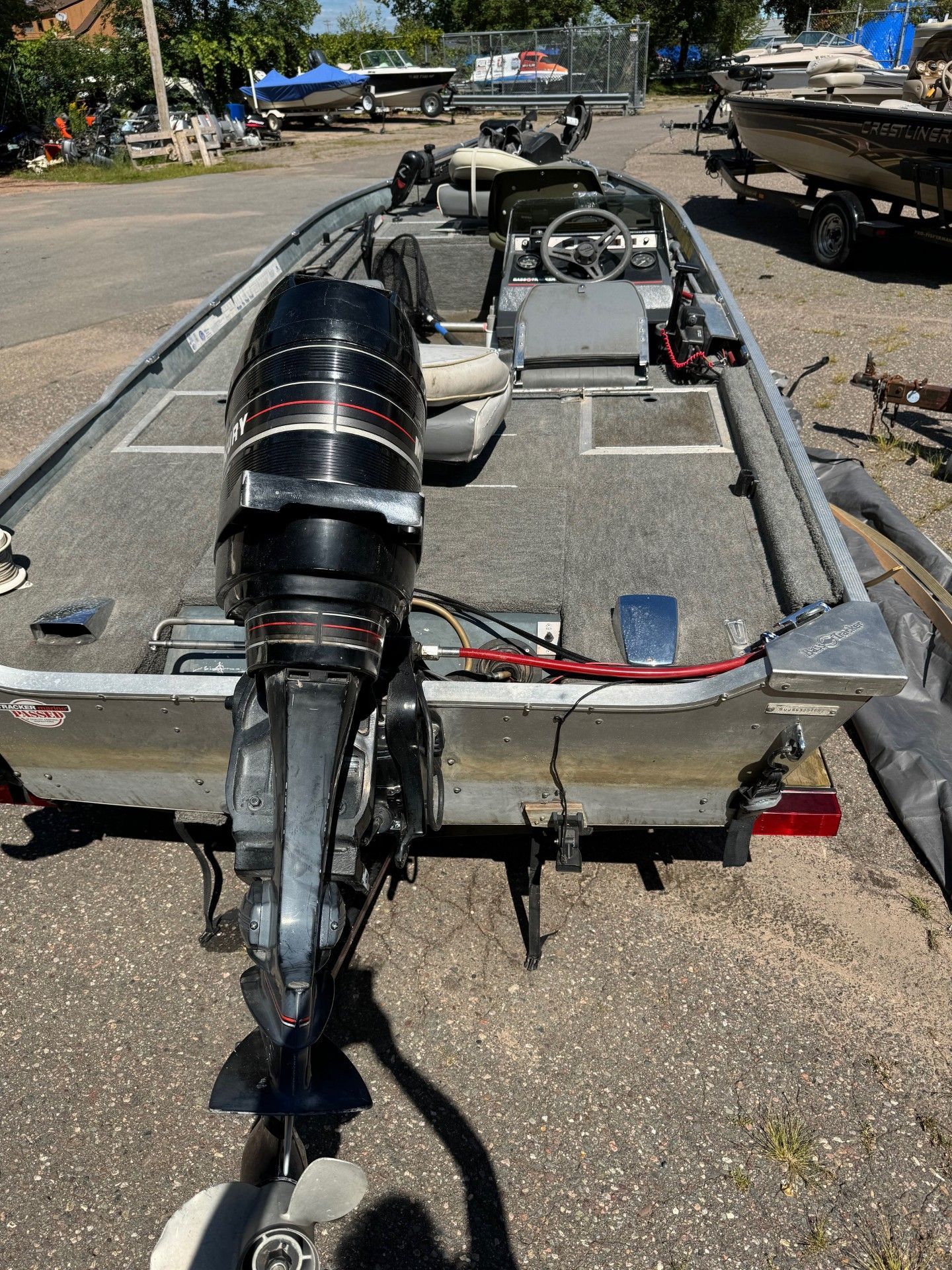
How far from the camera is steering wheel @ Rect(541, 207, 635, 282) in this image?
16.0ft

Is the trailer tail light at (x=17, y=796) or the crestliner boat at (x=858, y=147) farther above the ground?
the crestliner boat at (x=858, y=147)

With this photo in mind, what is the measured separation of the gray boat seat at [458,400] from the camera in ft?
10.7

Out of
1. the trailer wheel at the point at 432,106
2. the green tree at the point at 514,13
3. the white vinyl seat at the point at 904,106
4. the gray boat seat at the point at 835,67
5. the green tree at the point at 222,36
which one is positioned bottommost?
the white vinyl seat at the point at 904,106

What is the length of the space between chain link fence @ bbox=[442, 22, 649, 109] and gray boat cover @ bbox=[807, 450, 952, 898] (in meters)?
21.8

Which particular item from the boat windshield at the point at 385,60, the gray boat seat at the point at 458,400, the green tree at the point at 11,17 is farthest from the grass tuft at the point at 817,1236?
the boat windshield at the point at 385,60

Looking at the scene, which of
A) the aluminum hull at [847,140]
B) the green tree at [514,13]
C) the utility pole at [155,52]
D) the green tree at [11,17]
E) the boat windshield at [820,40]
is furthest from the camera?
the green tree at [514,13]

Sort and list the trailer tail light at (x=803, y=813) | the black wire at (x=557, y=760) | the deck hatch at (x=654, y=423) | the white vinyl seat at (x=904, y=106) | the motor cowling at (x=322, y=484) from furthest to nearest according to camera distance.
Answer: the white vinyl seat at (x=904, y=106), the deck hatch at (x=654, y=423), the trailer tail light at (x=803, y=813), the black wire at (x=557, y=760), the motor cowling at (x=322, y=484)

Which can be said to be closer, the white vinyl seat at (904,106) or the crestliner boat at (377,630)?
the crestliner boat at (377,630)

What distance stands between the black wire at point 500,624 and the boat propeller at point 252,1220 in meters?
1.43

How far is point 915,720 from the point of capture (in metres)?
3.38

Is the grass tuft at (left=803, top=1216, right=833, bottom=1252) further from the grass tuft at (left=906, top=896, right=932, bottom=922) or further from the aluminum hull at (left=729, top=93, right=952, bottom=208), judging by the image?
the aluminum hull at (left=729, top=93, right=952, bottom=208)

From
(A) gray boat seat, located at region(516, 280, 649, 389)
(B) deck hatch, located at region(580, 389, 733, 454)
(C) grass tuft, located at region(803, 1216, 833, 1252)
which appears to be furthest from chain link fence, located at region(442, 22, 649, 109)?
(C) grass tuft, located at region(803, 1216, 833, 1252)

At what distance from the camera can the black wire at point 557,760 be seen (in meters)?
2.04

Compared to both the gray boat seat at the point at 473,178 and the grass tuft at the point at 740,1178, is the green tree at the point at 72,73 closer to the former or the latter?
the gray boat seat at the point at 473,178
